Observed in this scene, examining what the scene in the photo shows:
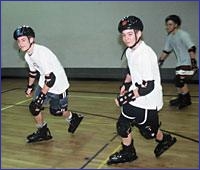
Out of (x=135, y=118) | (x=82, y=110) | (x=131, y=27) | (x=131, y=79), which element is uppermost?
(x=131, y=27)

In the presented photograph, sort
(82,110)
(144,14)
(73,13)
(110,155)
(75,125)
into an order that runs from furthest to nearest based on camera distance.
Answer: (73,13) → (144,14) → (82,110) → (75,125) → (110,155)

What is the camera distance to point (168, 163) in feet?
A: 9.68

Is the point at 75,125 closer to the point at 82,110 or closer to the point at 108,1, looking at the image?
the point at 82,110

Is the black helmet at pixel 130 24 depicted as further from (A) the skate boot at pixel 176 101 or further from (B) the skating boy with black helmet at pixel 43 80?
(A) the skate boot at pixel 176 101

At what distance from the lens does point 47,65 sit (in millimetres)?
3334

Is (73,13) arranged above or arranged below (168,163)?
above

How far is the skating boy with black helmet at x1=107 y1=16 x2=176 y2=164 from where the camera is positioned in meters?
2.69

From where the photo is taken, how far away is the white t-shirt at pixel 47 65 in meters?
3.34

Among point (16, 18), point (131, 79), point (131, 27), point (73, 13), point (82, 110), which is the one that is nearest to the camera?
point (131, 27)

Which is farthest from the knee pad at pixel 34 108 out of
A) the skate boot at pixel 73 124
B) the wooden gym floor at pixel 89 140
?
the skate boot at pixel 73 124

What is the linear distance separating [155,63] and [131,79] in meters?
0.28

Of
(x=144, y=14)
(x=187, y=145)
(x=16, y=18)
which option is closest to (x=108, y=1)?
(x=144, y=14)

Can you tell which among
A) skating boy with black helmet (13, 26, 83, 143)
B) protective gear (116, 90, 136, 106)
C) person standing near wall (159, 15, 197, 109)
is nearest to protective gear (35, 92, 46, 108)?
skating boy with black helmet (13, 26, 83, 143)

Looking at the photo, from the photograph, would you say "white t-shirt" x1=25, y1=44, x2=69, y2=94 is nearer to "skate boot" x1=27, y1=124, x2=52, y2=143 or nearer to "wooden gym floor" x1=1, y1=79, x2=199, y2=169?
"skate boot" x1=27, y1=124, x2=52, y2=143
